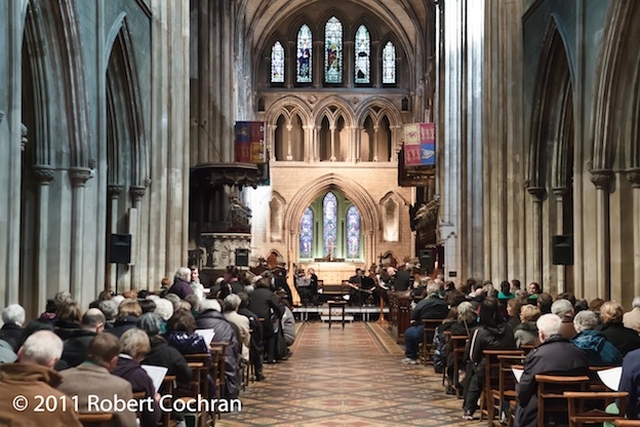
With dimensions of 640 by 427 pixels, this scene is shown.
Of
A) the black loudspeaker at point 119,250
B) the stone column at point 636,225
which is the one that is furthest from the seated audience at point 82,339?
the stone column at point 636,225

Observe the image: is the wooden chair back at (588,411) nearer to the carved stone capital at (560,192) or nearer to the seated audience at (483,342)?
the seated audience at (483,342)

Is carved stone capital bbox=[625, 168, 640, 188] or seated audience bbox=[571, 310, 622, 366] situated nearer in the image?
seated audience bbox=[571, 310, 622, 366]

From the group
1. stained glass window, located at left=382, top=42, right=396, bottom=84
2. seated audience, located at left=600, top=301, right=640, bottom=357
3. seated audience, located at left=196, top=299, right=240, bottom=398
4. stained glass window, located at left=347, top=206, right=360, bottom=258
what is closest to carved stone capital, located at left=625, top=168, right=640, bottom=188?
seated audience, located at left=600, top=301, right=640, bottom=357

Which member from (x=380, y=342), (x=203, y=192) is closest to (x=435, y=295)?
(x=380, y=342)

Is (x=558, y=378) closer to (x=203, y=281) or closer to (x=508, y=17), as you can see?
(x=508, y=17)

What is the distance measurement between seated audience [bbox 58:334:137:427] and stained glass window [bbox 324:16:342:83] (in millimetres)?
40654

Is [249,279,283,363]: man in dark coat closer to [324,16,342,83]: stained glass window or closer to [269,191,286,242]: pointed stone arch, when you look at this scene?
[269,191,286,242]: pointed stone arch

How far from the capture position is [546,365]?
6727 mm

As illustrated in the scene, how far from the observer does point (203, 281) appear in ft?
75.8

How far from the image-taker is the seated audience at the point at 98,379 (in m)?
4.91

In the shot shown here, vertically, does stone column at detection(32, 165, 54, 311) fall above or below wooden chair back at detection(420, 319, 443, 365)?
above

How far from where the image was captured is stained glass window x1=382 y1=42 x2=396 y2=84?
148 feet

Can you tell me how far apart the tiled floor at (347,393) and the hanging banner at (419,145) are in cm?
1169

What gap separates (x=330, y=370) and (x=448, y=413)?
401 cm
